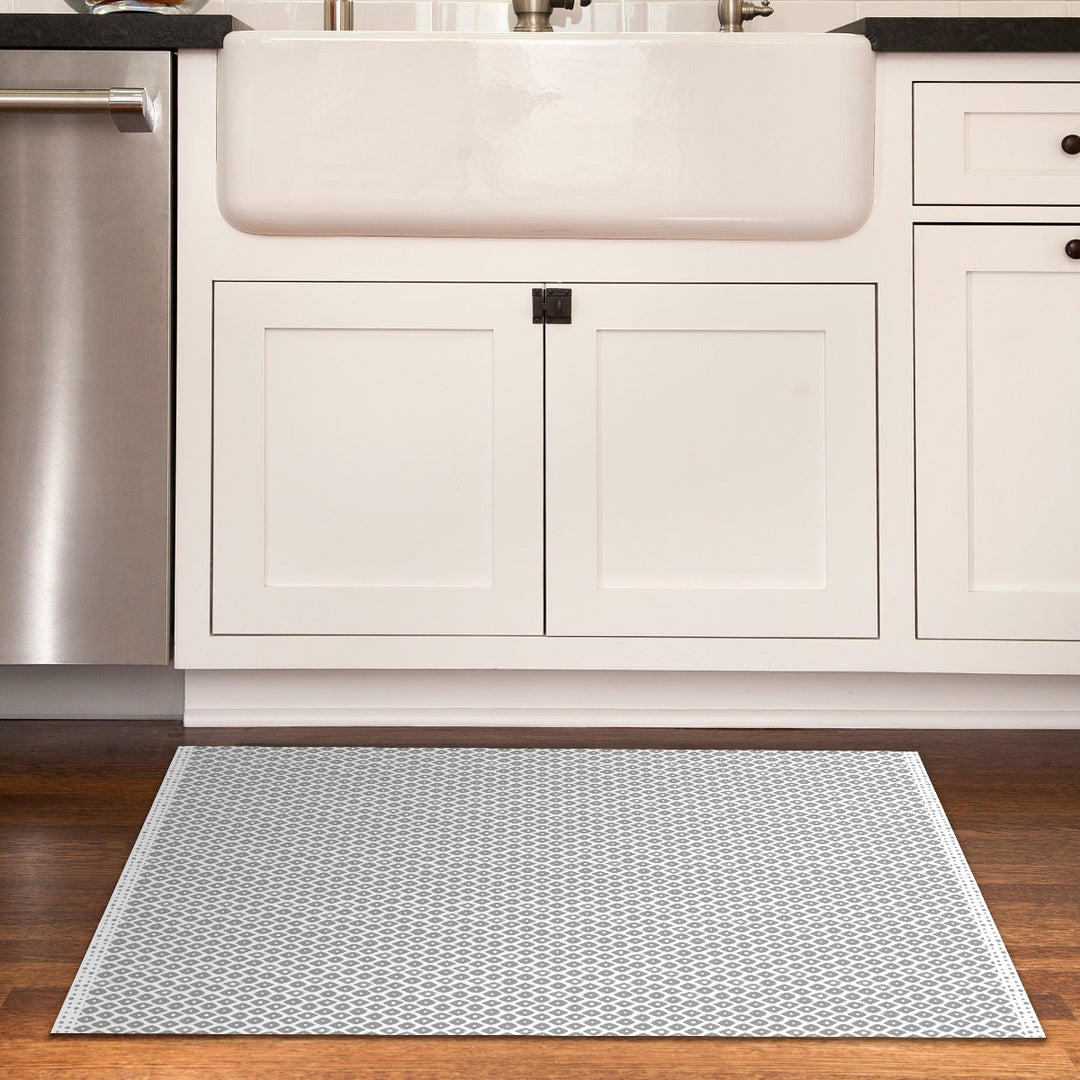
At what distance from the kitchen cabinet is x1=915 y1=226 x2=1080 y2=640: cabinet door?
0.09 m

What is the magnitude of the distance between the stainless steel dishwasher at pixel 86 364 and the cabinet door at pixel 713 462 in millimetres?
546

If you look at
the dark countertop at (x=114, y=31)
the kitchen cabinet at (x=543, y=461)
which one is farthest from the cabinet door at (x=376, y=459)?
the dark countertop at (x=114, y=31)

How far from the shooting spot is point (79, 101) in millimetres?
1554

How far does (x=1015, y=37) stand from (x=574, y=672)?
3.42 feet

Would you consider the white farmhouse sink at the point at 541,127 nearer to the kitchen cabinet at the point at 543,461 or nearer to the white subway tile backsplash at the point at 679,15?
the kitchen cabinet at the point at 543,461

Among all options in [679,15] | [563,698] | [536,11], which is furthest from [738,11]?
[563,698]

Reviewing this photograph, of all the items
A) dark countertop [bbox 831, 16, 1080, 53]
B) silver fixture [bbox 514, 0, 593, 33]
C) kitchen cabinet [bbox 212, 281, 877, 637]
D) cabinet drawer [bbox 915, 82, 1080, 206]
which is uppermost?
silver fixture [bbox 514, 0, 593, 33]

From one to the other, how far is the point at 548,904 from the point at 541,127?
99cm

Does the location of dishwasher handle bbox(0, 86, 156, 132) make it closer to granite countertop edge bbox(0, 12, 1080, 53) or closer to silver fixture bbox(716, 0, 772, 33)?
granite countertop edge bbox(0, 12, 1080, 53)

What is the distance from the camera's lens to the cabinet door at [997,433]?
1643mm

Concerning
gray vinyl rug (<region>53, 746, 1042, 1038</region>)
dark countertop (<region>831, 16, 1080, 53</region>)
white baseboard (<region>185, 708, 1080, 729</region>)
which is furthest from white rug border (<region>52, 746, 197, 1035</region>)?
dark countertop (<region>831, 16, 1080, 53</region>)

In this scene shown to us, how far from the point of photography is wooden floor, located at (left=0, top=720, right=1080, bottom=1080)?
0.92 meters

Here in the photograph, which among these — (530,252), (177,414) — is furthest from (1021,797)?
(177,414)

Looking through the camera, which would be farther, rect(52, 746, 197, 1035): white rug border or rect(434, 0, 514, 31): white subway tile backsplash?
rect(434, 0, 514, 31): white subway tile backsplash
